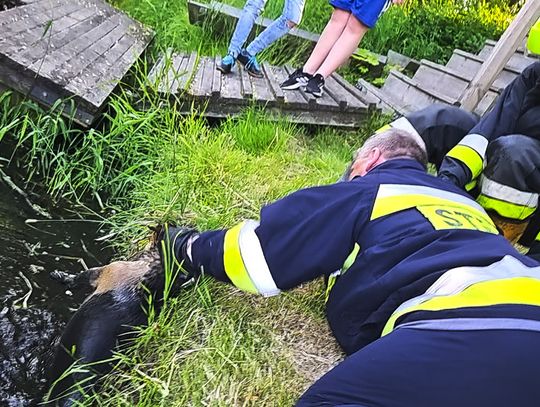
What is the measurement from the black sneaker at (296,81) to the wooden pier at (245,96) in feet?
0.16

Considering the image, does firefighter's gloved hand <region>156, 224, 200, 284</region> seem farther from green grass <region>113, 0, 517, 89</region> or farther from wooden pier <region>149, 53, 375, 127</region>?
green grass <region>113, 0, 517, 89</region>

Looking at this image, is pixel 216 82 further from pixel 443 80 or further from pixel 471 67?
pixel 471 67

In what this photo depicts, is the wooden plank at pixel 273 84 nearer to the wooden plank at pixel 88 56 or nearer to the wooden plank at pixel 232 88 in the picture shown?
the wooden plank at pixel 232 88

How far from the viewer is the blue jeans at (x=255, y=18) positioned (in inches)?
174

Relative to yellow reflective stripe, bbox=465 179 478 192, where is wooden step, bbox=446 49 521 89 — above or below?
above

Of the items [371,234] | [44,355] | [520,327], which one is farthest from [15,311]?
[520,327]

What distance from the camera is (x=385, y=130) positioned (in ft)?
7.48

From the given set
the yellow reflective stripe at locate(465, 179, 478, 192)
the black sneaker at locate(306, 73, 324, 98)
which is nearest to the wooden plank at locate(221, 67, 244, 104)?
the black sneaker at locate(306, 73, 324, 98)

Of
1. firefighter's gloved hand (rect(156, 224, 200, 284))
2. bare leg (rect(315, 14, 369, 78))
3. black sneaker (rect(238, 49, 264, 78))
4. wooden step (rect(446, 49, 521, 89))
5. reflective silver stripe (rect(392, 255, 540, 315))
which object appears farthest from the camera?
wooden step (rect(446, 49, 521, 89))

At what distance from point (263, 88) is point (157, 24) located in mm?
2839

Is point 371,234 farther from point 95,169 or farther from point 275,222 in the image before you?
point 95,169

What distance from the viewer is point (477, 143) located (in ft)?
9.05

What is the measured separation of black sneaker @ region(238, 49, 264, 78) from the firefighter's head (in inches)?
101

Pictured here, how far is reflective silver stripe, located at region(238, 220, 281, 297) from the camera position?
1952 millimetres
